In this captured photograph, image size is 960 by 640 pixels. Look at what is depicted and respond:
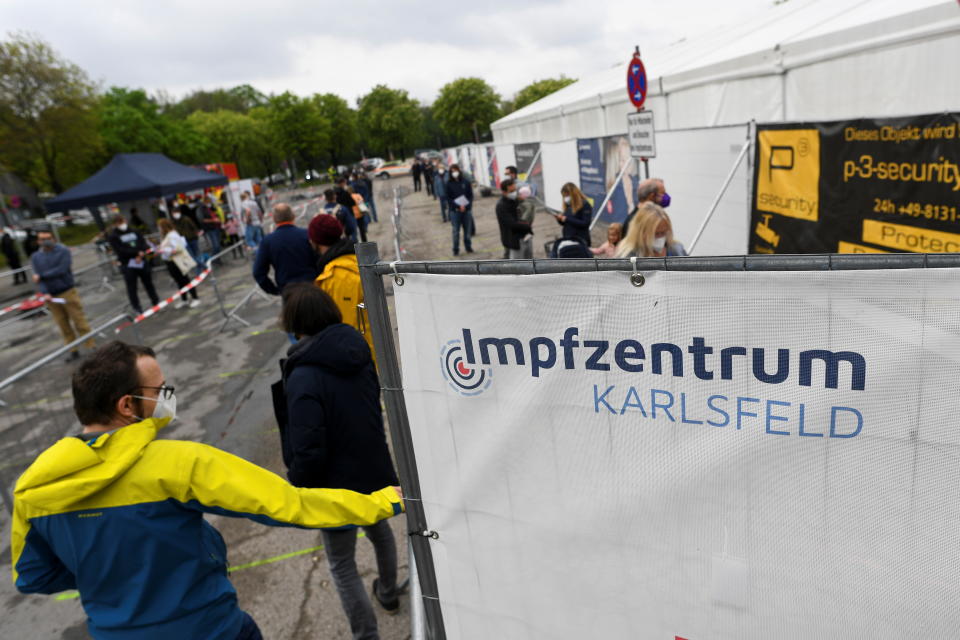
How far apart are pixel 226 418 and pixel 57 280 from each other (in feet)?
14.7

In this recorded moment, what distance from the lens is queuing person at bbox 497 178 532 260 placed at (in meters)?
8.45

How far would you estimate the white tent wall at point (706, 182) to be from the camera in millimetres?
6570

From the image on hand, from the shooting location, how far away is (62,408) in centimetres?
715

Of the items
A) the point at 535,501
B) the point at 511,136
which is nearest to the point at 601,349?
the point at 535,501

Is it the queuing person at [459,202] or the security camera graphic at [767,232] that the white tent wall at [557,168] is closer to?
the queuing person at [459,202]

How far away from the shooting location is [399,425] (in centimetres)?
173

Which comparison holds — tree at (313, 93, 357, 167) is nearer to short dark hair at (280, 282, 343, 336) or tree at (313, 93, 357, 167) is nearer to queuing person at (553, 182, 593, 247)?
queuing person at (553, 182, 593, 247)

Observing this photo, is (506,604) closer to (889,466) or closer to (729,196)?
(889,466)

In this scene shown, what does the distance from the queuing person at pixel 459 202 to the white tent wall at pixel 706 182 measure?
13.9 ft

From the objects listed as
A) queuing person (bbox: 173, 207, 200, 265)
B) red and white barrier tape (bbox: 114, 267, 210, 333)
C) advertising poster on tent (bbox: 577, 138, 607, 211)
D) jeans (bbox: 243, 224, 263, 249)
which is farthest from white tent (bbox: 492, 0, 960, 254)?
queuing person (bbox: 173, 207, 200, 265)

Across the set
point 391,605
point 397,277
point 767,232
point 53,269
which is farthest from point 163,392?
point 53,269

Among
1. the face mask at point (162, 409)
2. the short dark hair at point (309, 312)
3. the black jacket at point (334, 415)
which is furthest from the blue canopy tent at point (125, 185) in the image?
the face mask at point (162, 409)

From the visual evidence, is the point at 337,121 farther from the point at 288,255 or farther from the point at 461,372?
the point at 461,372

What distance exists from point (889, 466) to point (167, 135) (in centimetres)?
5561
